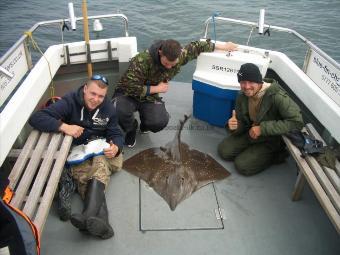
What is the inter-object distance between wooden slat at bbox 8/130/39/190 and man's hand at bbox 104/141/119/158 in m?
0.68

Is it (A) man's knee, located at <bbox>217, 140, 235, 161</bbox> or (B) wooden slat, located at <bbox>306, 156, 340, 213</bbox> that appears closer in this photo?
(B) wooden slat, located at <bbox>306, 156, 340, 213</bbox>

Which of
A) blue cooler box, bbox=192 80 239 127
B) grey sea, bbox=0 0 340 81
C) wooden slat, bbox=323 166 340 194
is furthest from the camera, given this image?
grey sea, bbox=0 0 340 81

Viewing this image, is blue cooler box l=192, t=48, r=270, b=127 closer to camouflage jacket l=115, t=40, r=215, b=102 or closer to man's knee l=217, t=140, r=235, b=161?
camouflage jacket l=115, t=40, r=215, b=102

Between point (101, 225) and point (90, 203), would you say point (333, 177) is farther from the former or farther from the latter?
point (90, 203)

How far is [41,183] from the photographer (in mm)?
2861

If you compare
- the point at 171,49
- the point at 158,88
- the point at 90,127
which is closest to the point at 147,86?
the point at 158,88

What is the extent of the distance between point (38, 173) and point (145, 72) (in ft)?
5.67

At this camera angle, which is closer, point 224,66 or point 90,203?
point 90,203

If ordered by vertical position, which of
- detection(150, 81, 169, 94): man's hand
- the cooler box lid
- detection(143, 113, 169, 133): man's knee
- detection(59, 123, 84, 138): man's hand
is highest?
the cooler box lid

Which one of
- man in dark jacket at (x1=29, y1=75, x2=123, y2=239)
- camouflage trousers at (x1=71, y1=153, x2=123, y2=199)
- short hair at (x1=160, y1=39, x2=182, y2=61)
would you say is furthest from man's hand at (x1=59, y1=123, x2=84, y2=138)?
short hair at (x1=160, y1=39, x2=182, y2=61)

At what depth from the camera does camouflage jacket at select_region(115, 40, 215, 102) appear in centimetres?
402

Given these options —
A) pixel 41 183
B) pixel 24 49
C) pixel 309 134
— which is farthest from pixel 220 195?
pixel 24 49

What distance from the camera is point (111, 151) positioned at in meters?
3.51

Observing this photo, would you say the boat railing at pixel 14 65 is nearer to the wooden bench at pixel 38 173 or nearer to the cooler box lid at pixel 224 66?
the wooden bench at pixel 38 173
